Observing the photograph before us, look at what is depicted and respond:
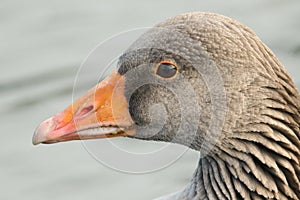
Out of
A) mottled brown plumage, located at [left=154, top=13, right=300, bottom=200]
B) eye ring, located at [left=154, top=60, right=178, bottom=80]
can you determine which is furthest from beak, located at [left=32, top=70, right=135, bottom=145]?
mottled brown plumage, located at [left=154, top=13, right=300, bottom=200]

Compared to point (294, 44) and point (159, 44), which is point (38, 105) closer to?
point (294, 44)

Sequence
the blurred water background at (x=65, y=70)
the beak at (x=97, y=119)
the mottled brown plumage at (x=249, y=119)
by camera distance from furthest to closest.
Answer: the blurred water background at (x=65, y=70)
the beak at (x=97, y=119)
the mottled brown plumage at (x=249, y=119)

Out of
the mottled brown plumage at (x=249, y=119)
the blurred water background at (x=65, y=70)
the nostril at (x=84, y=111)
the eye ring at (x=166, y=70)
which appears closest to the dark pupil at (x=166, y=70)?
the eye ring at (x=166, y=70)

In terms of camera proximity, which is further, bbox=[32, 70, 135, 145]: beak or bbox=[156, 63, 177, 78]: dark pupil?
bbox=[32, 70, 135, 145]: beak

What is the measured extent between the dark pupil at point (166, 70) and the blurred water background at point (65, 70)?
357 cm

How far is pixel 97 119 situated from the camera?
23.3ft

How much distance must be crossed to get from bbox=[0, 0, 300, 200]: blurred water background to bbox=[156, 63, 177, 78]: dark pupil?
11.7 ft

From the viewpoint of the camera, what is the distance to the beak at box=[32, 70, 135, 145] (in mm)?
7035

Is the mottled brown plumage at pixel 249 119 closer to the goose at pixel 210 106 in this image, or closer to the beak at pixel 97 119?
the goose at pixel 210 106

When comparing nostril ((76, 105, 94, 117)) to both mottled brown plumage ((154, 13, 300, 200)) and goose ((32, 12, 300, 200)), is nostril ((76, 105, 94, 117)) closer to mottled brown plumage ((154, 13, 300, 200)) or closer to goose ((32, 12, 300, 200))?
goose ((32, 12, 300, 200))

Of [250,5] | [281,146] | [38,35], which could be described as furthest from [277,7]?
[281,146]

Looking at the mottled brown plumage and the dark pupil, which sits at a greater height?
the dark pupil

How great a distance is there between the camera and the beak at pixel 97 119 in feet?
23.1

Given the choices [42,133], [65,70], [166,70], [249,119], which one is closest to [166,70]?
[166,70]
